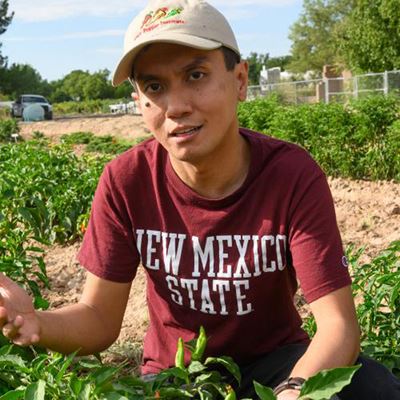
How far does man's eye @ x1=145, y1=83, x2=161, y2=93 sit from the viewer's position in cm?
187

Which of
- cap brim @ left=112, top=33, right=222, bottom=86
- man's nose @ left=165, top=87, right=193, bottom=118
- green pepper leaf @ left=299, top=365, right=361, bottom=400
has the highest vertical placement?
cap brim @ left=112, top=33, right=222, bottom=86

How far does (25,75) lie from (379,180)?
47.3 m

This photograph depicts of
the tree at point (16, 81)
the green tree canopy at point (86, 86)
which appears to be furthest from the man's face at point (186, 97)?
the green tree canopy at point (86, 86)

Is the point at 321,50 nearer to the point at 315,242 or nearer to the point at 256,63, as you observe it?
the point at 256,63

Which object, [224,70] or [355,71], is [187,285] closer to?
[224,70]

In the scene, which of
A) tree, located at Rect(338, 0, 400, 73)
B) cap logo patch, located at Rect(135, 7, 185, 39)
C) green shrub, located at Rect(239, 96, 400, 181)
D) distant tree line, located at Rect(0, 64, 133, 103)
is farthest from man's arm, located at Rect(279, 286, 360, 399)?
distant tree line, located at Rect(0, 64, 133, 103)

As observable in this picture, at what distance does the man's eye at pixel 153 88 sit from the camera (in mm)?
1865

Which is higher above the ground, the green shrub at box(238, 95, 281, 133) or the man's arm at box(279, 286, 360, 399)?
the green shrub at box(238, 95, 281, 133)

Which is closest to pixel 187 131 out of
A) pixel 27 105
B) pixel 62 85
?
pixel 27 105

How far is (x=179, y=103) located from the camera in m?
1.82

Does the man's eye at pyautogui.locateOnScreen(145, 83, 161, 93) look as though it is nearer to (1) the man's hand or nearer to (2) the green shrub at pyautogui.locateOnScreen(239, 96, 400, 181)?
(1) the man's hand

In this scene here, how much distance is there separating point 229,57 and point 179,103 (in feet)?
0.59

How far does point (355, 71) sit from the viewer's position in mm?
26484

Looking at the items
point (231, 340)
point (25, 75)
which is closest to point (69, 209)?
point (231, 340)
